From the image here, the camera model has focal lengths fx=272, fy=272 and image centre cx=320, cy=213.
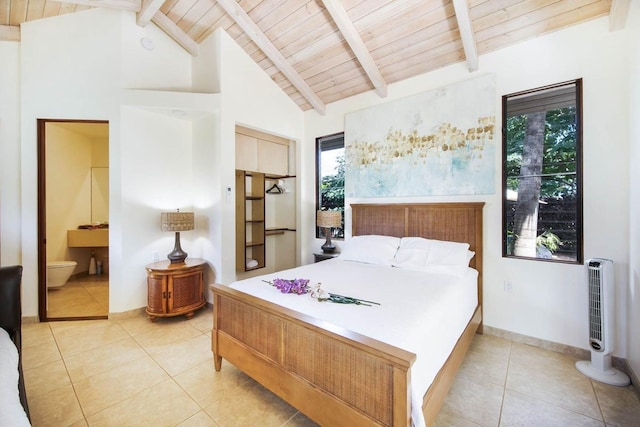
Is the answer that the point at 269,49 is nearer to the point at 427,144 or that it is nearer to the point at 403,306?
the point at 427,144

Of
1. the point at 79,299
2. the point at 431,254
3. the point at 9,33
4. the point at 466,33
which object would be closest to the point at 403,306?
the point at 431,254

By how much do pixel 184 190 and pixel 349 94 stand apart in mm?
2722

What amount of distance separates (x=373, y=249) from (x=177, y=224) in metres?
2.37

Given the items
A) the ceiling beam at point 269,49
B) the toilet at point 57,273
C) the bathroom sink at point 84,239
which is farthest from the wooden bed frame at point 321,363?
the bathroom sink at point 84,239

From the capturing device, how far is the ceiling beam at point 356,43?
271 centimetres

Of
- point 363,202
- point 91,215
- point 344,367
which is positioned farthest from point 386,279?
Result: point 91,215

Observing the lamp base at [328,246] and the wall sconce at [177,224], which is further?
the lamp base at [328,246]

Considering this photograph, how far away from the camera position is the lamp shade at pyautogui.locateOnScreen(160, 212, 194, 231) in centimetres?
327

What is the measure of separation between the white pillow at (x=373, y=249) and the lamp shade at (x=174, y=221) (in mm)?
1986

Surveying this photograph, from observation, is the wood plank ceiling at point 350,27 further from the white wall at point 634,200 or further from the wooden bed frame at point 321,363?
the wooden bed frame at point 321,363

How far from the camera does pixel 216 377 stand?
216cm

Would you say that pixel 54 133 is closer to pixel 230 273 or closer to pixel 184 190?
pixel 184 190

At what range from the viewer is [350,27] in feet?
9.47

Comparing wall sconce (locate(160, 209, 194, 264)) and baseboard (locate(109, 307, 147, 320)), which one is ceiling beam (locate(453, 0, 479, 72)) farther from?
baseboard (locate(109, 307, 147, 320))
